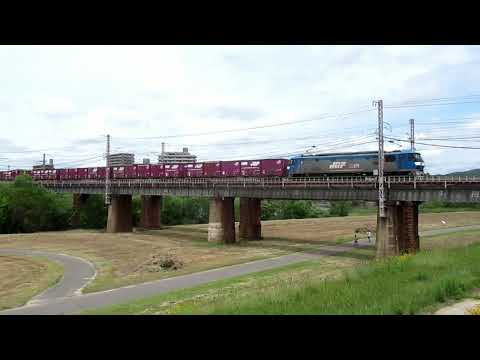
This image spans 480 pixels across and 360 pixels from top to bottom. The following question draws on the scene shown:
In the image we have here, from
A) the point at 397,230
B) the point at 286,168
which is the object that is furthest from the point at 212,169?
the point at 397,230

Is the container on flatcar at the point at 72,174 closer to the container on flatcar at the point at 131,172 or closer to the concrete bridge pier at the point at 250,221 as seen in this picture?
the container on flatcar at the point at 131,172

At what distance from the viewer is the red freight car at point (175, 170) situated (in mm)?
68438

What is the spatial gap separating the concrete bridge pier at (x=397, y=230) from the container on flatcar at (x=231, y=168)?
2562 centimetres

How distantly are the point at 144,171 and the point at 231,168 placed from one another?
20361 mm

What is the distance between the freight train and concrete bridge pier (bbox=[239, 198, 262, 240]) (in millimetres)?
5525

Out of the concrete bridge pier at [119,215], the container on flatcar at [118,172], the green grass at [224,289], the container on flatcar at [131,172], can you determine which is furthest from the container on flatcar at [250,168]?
the concrete bridge pier at [119,215]
